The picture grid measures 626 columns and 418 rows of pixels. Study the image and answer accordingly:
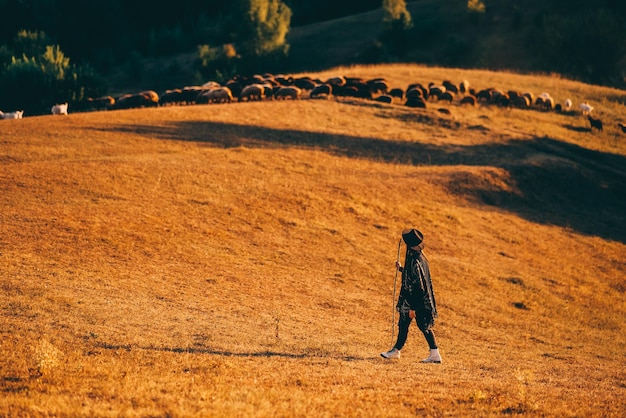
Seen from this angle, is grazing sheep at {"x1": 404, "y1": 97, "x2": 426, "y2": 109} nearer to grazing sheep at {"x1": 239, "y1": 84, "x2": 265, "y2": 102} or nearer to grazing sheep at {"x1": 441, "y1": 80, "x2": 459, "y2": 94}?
grazing sheep at {"x1": 441, "y1": 80, "x2": 459, "y2": 94}

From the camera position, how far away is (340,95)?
44312 millimetres

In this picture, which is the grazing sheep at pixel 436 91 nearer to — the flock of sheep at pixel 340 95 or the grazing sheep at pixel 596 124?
the flock of sheep at pixel 340 95

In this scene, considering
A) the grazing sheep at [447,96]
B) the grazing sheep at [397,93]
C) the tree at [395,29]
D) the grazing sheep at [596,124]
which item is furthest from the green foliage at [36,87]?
the grazing sheep at [596,124]

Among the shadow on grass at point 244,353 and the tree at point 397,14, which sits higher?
the tree at point 397,14

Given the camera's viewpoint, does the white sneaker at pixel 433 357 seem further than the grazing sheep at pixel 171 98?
No

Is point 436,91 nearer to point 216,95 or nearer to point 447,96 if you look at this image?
point 447,96

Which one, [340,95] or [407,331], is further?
[340,95]

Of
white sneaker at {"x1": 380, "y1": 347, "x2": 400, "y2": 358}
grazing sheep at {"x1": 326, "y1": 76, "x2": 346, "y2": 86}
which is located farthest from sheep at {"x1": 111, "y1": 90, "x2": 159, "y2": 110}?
white sneaker at {"x1": 380, "y1": 347, "x2": 400, "y2": 358}

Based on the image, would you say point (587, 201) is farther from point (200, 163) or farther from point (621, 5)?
point (621, 5)

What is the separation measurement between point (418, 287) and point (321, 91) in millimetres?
32472

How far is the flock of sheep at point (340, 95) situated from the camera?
140ft

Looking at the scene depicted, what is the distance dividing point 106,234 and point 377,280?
7979mm

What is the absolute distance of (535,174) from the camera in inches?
1289

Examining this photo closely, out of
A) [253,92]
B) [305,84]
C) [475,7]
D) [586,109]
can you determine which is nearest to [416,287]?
[253,92]
